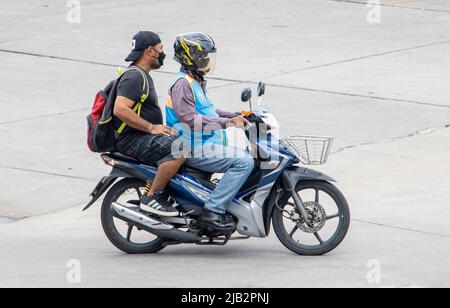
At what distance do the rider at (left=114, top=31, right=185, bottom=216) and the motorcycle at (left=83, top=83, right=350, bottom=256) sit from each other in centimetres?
9

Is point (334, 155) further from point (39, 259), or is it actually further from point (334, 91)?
point (39, 259)

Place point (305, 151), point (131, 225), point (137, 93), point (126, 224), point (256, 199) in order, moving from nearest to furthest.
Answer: point (305, 151)
point (137, 93)
point (256, 199)
point (131, 225)
point (126, 224)

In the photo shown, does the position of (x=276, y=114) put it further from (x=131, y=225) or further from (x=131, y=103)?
(x=131, y=103)

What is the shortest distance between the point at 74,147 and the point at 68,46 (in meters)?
5.46

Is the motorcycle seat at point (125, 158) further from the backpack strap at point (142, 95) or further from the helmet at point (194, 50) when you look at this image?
the helmet at point (194, 50)

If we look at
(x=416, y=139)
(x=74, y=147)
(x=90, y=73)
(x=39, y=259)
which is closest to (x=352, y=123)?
(x=416, y=139)

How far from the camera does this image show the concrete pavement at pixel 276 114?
352 inches

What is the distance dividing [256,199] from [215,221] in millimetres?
367

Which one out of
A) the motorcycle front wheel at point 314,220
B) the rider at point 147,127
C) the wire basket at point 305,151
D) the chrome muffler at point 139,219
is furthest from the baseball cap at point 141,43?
the motorcycle front wheel at point 314,220

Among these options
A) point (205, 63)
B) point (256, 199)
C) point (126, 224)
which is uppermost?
point (205, 63)

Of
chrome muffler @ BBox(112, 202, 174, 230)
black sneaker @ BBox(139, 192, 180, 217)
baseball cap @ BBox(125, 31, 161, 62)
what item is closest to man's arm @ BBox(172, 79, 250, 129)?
baseball cap @ BBox(125, 31, 161, 62)

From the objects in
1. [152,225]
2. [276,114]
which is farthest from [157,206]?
[276,114]

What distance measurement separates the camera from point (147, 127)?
8.99 meters

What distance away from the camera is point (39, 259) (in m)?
9.14
